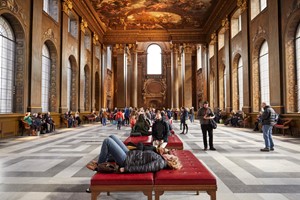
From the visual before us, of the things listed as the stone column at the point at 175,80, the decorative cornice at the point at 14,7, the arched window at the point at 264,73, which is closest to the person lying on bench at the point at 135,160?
the decorative cornice at the point at 14,7

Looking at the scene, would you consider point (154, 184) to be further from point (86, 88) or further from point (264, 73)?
point (86, 88)

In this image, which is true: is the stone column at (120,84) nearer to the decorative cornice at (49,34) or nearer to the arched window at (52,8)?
the arched window at (52,8)

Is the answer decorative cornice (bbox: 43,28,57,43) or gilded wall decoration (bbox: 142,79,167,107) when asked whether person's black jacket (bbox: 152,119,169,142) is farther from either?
gilded wall decoration (bbox: 142,79,167,107)

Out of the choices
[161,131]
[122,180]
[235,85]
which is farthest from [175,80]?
[122,180]

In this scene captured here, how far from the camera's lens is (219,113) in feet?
73.2

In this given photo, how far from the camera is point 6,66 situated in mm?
11719

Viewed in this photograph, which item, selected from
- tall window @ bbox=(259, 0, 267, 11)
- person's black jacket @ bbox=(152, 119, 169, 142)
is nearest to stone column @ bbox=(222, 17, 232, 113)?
tall window @ bbox=(259, 0, 267, 11)

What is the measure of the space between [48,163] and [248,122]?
1393 centimetres

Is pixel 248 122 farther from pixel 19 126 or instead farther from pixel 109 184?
pixel 109 184

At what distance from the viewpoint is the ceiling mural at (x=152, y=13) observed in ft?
75.2

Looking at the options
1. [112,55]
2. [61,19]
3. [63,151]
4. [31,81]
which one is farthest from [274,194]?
[112,55]

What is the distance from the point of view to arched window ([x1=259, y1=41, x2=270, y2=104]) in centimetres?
1480

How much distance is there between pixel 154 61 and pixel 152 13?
1476 centimetres

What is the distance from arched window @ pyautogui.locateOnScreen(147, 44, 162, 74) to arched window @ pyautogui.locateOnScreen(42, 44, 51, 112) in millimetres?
25101
